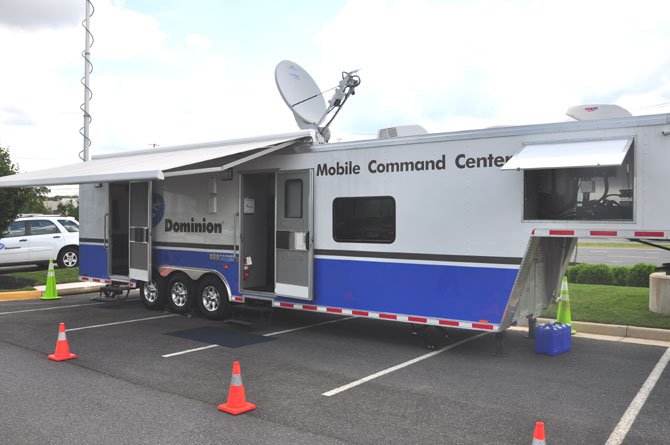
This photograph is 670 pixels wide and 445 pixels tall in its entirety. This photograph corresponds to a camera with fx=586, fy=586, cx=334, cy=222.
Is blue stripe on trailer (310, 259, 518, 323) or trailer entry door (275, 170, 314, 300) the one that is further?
trailer entry door (275, 170, 314, 300)

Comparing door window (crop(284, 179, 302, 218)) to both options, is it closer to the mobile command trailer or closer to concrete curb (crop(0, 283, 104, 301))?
the mobile command trailer

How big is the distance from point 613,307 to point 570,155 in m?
4.45

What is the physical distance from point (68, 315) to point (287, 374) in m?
5.51

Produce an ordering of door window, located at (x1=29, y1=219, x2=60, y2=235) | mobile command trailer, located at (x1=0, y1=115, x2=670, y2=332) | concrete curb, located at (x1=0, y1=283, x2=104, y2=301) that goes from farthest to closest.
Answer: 1. door window, located at (x1=29, y1=219, x2=60, y2=235)
2. concrete curb, located at (x1=0, y1=283, x2=104, y2=301)
3. mobile command trailer, located at (x1=0, y1=115, x2=670, y2=332)

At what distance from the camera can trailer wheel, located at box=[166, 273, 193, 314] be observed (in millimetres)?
10148

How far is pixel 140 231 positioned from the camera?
10727 millimetres

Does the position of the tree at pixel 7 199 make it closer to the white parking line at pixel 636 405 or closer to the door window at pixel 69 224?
the door window at pixel 69 224

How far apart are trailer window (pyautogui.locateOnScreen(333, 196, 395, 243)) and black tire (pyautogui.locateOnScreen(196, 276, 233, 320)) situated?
2.47m

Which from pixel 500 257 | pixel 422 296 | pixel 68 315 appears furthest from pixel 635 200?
pixel 68 315

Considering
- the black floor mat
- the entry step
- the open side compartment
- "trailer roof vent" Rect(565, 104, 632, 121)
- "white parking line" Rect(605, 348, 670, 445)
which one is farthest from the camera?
the entry step

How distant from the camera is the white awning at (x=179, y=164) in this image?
7.67m

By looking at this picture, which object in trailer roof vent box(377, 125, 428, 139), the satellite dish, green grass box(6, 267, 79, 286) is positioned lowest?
green grass box(6, 267, 79, 286)

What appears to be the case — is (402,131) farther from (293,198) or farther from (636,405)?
(636,405)

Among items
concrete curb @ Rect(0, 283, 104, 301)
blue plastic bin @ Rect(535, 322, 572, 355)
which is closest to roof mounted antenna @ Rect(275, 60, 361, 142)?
blue plastic bin @ Rect(535, 322, 572, 355)
